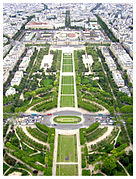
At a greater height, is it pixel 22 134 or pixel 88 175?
pixel 22 134

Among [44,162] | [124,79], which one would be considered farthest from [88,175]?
[124,79]

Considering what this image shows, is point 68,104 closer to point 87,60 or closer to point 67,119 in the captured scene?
point 67,119

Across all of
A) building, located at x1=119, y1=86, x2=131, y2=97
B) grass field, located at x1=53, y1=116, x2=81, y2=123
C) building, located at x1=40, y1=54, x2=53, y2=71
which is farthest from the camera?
building, located at x1=40, y1=54, x2=53, y2=71

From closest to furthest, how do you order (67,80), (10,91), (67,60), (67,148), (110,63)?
(67,148)
(10,91)
(67,80)
(110,63)
(67,60)

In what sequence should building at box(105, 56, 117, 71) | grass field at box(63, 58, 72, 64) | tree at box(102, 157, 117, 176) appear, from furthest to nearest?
1. grass field at box(63, 58, 72, 64)
2. building at box(105, 56, 117, 71)
3. tree at box(102, 157, 117, 176)

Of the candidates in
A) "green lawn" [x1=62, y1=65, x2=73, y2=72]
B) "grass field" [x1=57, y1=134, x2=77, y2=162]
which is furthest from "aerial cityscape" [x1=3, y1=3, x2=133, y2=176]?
"green lawn" [x1=62, y1=65, x2=73, y2=72]

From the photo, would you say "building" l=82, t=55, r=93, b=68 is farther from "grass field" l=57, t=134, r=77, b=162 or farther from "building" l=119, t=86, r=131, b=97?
"grass field" l=57, t=134, r=77, b=162

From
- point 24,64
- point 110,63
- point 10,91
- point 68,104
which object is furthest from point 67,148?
point 110,63

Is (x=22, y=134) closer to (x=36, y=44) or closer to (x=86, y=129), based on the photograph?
(x=86, y=129)
